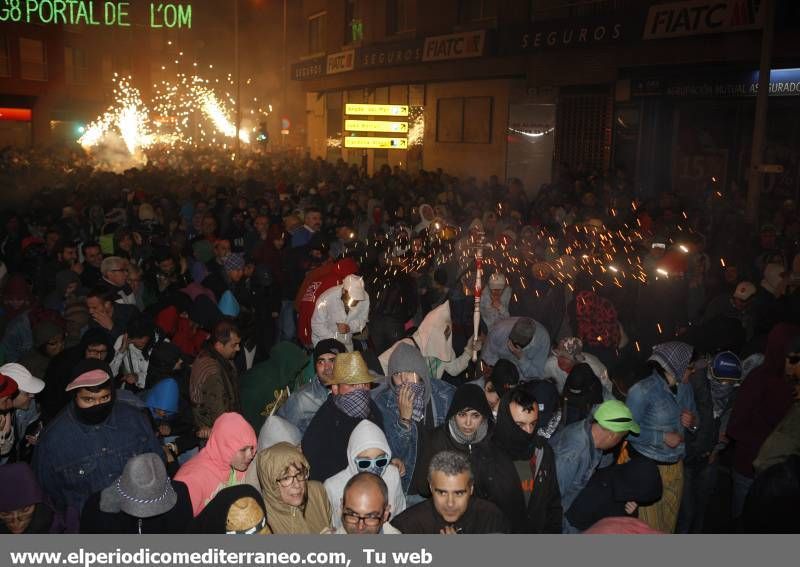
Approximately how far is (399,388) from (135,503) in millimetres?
2062

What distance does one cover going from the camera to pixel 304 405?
19.4 ft

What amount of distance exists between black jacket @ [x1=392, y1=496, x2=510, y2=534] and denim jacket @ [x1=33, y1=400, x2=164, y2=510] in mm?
1921

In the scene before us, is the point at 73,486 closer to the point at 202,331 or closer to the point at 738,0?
the point at 202,331

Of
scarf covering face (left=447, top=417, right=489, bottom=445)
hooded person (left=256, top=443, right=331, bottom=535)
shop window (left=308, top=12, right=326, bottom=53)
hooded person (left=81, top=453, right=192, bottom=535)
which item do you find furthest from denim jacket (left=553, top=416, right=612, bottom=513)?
shop window (left=308, top=12, right=326, bottom=53)

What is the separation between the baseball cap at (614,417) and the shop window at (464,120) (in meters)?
20.5

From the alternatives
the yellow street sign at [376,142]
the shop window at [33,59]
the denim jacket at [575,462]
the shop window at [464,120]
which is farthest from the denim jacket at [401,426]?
the shop window at [33,59]

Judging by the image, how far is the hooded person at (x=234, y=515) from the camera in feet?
13.2

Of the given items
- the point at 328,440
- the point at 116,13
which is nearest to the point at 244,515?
the point at 328,440

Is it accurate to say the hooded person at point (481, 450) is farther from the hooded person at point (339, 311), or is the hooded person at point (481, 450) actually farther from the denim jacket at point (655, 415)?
the hooded person at point (339, 311)

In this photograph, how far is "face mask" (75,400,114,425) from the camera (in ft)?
16.7

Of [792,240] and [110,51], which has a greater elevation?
[110,51]

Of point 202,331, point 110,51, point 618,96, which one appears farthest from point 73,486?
point 110,51

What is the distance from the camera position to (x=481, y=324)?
29.2ft

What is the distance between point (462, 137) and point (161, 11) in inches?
384
